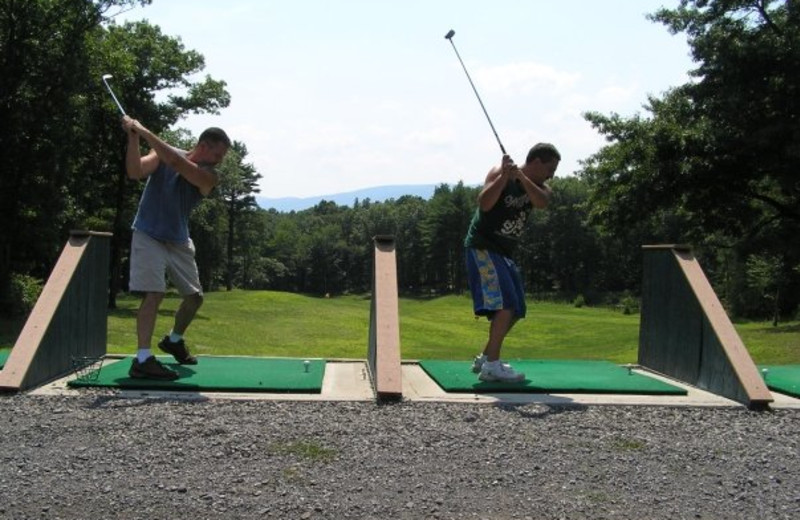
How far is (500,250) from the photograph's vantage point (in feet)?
21.3

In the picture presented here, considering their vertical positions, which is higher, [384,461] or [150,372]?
[150,372]

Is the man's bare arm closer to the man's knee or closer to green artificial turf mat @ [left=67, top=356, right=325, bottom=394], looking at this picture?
the man's knee

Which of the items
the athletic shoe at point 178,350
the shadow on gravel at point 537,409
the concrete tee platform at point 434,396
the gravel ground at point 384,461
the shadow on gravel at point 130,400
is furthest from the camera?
the athletic shoe at point 178,350

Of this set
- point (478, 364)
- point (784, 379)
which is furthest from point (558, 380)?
point (784, 379)

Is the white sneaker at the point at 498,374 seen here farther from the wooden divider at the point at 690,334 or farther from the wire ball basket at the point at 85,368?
the wire ball basket at the point at 85,368

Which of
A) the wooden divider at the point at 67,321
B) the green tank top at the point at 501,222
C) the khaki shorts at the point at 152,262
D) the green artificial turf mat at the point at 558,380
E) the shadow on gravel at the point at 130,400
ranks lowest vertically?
the shadow on gravel at the point at 130,400

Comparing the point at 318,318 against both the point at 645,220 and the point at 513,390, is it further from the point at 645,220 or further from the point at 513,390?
the point at 513,390

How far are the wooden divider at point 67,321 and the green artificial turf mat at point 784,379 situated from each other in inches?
239

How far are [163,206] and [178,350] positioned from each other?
4.65 ft

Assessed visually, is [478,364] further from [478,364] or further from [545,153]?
[545,153]

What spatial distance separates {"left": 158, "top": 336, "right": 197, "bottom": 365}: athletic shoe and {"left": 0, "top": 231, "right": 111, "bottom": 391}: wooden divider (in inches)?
24.9

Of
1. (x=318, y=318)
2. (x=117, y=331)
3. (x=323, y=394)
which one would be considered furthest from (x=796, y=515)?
(x=318, y=318)

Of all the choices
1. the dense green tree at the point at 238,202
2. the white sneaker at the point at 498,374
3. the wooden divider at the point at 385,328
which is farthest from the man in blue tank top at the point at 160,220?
the dense green tree at the point at 238,202

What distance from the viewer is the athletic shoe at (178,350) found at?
6715 mm
